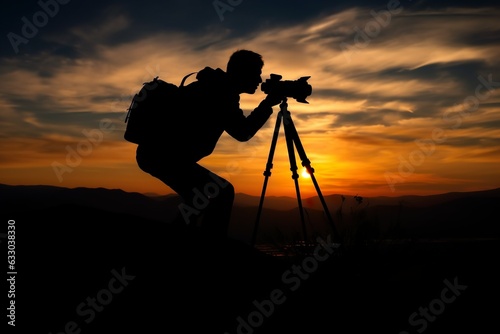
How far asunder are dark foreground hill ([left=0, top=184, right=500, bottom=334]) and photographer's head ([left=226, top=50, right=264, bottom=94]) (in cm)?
156

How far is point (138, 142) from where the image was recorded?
167 inches

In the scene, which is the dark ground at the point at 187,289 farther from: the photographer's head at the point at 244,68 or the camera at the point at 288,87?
the camera at the point at 288,87

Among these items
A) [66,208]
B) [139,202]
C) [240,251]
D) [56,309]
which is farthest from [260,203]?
[139,202]

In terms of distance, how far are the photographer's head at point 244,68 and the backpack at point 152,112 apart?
1.95 ft

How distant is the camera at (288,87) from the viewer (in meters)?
5.03

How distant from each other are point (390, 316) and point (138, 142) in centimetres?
293

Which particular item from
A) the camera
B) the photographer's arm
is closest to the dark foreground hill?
the photographer's arm

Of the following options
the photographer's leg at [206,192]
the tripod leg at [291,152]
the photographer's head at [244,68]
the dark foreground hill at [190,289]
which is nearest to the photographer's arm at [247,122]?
the photographer's head at [244,68]

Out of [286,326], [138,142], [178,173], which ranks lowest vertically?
[286,326]

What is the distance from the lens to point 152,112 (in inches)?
162

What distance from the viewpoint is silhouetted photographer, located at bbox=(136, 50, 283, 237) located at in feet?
13.8

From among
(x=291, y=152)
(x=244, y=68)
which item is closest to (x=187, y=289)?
(x=244, y=68)

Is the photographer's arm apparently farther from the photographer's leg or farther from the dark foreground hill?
the dark foreground hill

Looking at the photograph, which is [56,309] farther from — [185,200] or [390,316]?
[390,316]
